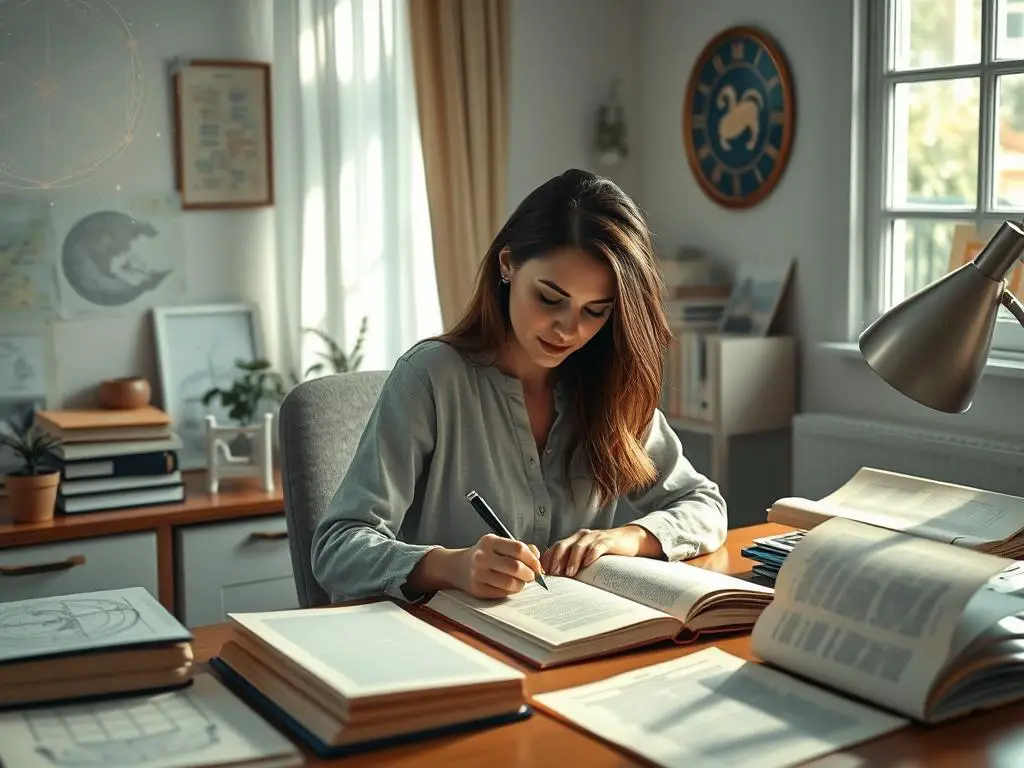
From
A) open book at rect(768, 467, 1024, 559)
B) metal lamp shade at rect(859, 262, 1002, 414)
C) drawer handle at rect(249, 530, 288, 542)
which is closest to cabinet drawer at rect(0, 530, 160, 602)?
drawer handle at rect(249, 530, 288, 542)

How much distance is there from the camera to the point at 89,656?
1.27 m

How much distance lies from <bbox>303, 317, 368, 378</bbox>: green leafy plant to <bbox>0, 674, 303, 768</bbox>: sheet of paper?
2.15 metres

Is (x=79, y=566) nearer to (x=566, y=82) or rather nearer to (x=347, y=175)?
(x=347, y=175)

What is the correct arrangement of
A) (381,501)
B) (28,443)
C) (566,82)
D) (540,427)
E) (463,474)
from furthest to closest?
(566,82), (28,443), (540,427), (463,474), (381,501)

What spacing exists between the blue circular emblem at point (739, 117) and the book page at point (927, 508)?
1.59m

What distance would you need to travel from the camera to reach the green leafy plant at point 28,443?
9.48ft

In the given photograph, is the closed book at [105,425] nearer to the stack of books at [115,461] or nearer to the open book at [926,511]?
the stack of books at [115,461]

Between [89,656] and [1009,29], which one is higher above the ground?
[1009,29]

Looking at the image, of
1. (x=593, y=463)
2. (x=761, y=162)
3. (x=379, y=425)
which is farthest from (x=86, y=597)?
(x=761, y=162)

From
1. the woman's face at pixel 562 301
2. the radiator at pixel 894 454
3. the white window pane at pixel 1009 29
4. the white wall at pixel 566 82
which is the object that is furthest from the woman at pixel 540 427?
the white wall at pixel 566 82

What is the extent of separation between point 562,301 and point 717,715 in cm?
75

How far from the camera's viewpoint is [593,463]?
2.03 m

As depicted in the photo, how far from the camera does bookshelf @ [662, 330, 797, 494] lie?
335 centimetres

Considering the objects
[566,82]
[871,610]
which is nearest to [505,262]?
[871,610]
